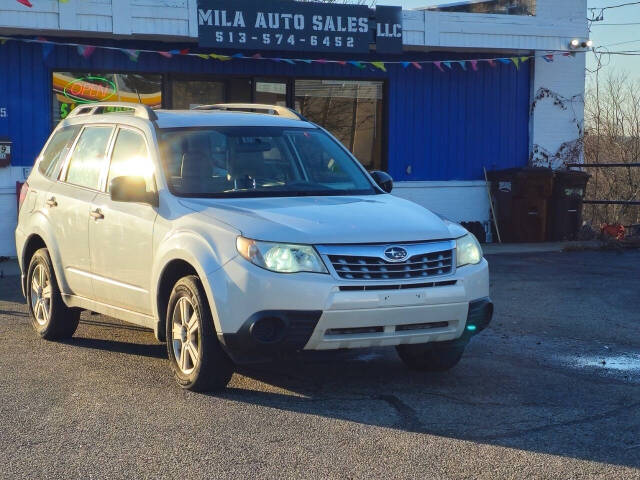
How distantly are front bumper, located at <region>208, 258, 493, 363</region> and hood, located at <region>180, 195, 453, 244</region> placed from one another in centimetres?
26

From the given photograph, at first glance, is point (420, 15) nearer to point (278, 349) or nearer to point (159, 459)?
point (278, 349)

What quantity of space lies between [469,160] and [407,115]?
1376 millimetres

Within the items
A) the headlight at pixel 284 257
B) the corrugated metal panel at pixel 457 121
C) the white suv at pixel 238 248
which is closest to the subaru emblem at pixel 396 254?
the white suv at pixel 238 248

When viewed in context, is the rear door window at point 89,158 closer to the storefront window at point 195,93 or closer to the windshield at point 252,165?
the windshield at point 252,165

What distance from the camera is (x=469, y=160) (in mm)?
17516

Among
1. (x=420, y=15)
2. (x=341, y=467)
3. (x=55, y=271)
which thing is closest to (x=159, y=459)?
(x=341, y=467)

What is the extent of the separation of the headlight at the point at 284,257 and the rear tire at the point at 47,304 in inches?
107

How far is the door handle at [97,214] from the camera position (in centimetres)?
750

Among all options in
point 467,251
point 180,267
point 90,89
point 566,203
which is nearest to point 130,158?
point 180,267

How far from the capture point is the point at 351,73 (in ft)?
54.4

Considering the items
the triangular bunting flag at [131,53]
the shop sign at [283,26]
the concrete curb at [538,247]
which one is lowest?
the concrete curb at [538,247]

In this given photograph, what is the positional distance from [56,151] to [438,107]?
9.61m

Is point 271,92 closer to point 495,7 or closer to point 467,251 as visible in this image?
point 495,7

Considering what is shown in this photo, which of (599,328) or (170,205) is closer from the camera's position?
(170,205)
